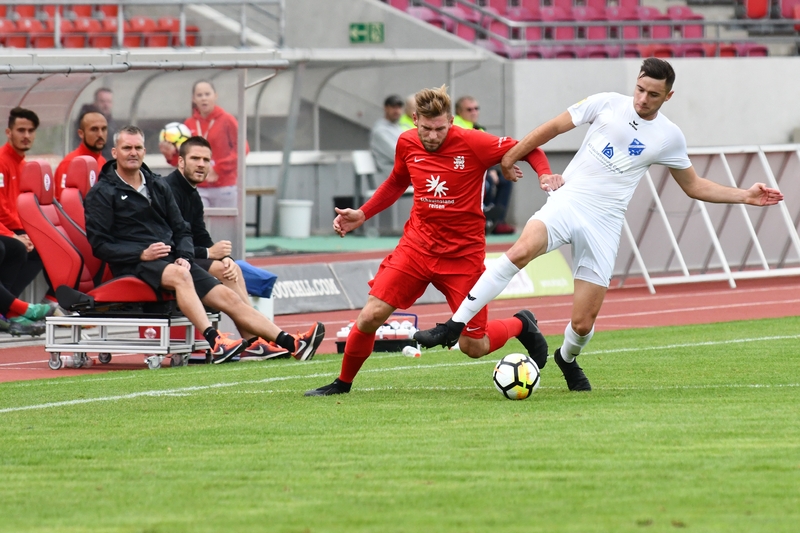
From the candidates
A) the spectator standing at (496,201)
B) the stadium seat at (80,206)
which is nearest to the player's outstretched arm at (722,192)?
the stadium seat at (80,206)

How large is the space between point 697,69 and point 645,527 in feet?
73.7

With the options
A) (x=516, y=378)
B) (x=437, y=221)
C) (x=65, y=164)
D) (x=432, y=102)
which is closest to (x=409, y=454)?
(x=516, y=378)

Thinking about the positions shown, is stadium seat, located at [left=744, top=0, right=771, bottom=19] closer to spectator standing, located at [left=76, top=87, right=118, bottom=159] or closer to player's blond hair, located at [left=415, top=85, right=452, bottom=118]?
spectator standing, located at [left=76, top=87, right=118, bottom=159]

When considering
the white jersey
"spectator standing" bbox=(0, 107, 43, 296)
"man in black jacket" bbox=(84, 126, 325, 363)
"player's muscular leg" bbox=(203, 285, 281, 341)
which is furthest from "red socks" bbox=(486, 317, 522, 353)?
"spectator standing" bbox=(0, 107, 43, 296)

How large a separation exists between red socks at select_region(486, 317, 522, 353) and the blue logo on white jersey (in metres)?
1.48

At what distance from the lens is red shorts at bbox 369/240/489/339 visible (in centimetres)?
797

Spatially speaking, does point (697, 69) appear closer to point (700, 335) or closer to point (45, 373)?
point (700, 335)

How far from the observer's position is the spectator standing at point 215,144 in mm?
13258

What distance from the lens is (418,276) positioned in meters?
8.04

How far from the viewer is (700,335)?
480 inches

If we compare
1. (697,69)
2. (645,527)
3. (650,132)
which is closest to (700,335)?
(650,132)

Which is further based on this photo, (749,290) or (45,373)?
(749,290)

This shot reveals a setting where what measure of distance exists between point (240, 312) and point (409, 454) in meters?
5.12

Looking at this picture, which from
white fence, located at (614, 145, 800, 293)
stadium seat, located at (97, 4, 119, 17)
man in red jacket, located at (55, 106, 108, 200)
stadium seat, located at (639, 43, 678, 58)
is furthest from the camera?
stadium seat, located at (639, 43, 678, 58)
